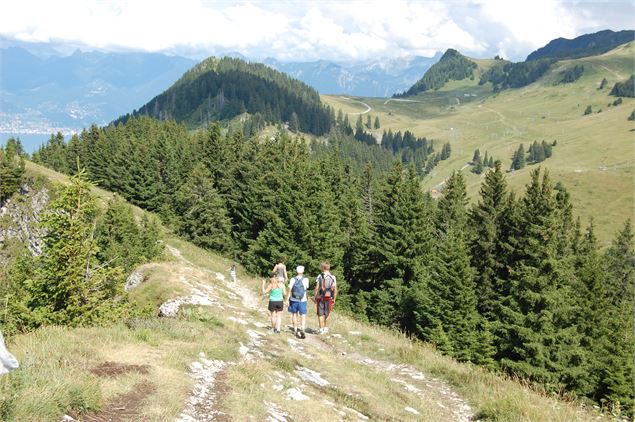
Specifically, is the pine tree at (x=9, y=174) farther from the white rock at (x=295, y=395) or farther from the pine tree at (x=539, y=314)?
the white rock at (x=295, y=395)

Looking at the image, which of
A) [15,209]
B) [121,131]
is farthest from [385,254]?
[121,131]

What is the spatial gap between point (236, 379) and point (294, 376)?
7.85ft

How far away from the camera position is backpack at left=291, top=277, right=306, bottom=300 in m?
18.3

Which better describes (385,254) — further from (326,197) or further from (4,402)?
(4,402)

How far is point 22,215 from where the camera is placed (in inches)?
2761

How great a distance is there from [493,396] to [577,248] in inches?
2162

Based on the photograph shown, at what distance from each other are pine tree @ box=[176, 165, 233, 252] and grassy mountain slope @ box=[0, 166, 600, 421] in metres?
47.9

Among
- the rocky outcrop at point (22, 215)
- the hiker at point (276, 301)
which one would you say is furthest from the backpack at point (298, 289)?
the rocky outcrop at point (22, 215)

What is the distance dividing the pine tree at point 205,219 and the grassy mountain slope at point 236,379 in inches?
1884

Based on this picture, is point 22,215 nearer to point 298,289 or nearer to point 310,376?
point 298,289

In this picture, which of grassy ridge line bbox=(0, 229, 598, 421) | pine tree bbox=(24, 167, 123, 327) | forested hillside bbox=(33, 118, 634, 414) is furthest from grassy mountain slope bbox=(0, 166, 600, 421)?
forested hillside bbox=(33, 118, 634, 414)

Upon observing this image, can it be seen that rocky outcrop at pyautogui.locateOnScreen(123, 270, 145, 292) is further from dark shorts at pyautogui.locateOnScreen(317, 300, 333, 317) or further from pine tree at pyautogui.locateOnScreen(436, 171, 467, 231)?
pine tree at pyautogui.locateOnScreen(436, 171, 467, 231)

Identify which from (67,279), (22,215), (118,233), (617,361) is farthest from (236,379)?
(22,215)

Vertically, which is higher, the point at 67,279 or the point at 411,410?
the point at 67,279
